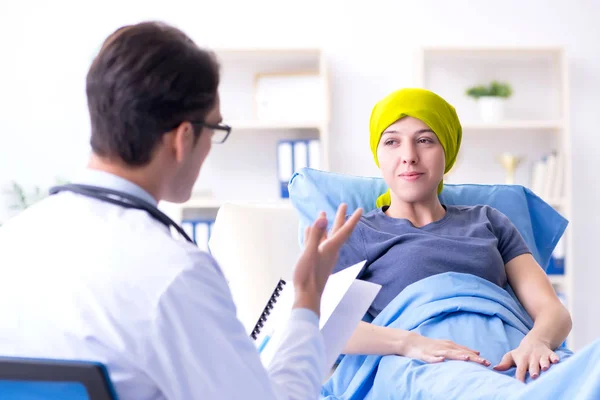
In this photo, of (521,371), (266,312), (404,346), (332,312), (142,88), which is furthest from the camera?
(404,346)

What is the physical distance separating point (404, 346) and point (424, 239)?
0.36m

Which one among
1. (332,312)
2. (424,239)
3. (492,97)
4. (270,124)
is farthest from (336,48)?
(332,312)

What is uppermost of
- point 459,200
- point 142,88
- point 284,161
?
point 142,88

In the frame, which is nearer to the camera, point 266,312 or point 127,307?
point 127,307

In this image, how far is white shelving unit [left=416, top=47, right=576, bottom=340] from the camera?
4.10 m

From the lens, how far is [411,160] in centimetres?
191

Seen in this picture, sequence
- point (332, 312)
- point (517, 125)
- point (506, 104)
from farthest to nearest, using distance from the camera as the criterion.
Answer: point (506, 104), point (517, 125), point (332, 312)

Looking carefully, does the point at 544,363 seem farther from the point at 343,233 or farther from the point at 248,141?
the point at 248,141

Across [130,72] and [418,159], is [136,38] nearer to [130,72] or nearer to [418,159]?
[130,72]

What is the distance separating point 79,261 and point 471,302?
1012 millimetres

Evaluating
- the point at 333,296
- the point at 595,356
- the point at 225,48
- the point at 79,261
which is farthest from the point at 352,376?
the point at 225,48

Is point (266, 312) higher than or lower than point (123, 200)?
lower

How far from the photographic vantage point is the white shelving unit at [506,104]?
410cm

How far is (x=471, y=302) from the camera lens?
1603 mm
